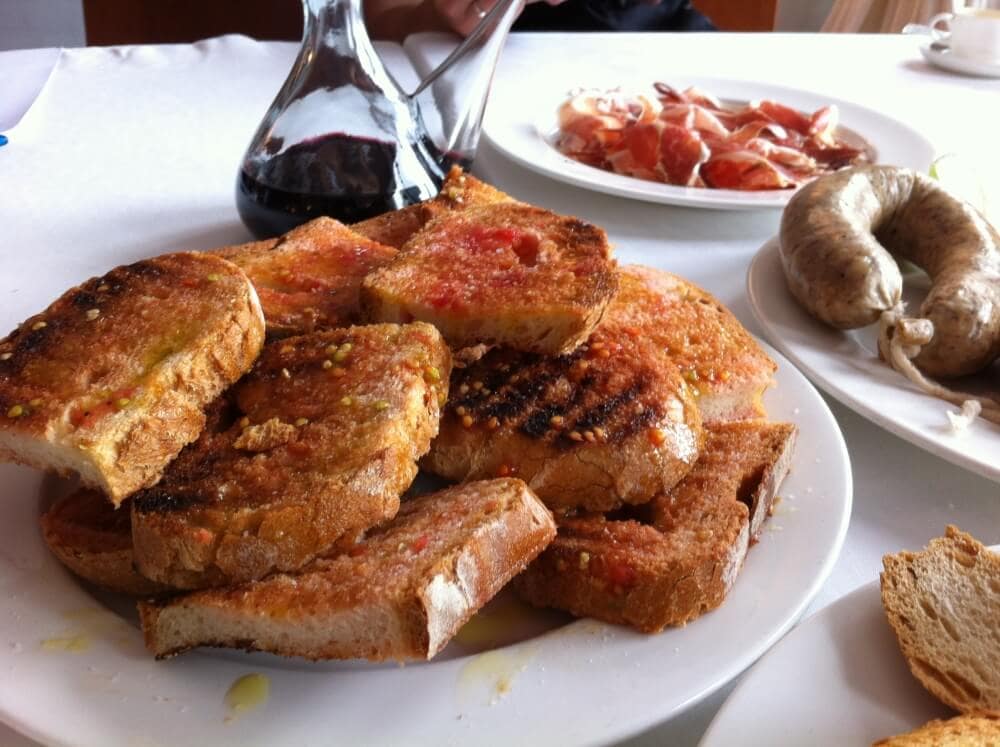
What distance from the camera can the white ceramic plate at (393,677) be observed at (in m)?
0.90

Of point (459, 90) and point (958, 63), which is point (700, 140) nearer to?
point (459, 90)

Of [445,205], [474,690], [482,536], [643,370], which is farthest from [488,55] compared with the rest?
[474,690]

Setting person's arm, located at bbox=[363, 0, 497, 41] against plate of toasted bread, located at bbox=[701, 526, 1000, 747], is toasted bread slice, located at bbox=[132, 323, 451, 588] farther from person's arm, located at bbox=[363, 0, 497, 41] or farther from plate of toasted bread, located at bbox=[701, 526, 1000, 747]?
person's arm, located at bbox=[363, 0, 497, 41]

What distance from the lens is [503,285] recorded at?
53.4 inches

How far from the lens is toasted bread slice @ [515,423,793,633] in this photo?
1056 mm

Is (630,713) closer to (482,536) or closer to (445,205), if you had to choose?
(482,536)

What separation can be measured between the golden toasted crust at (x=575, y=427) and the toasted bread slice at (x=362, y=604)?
0.17m

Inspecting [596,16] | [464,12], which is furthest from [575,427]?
[596,16]

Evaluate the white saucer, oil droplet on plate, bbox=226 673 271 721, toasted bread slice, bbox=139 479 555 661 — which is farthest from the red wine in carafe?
the white saucer

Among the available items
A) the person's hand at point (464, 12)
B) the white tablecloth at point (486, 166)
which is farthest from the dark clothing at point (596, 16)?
the person's hand at point (464, 12)

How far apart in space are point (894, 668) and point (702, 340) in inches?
25.9

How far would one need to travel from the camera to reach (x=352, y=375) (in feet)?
3.99

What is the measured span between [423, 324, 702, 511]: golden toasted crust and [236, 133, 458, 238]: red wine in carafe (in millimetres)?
624

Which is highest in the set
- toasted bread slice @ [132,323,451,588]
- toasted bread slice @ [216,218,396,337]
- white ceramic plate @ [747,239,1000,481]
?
toasted bread slice @ [132,323,451,588]
